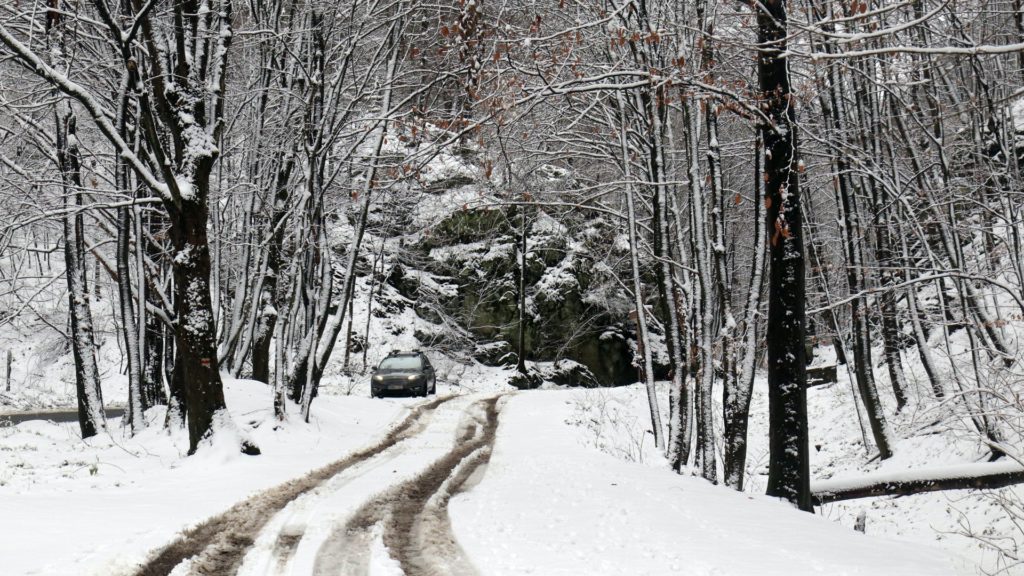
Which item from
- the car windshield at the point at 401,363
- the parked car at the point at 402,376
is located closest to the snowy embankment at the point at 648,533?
the parked car at the point at 402,376

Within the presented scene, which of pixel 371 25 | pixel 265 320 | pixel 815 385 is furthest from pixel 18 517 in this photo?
pixel 815 385

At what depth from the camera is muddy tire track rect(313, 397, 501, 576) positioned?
5457 millimetres

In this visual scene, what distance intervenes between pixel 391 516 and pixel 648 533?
2.62 m

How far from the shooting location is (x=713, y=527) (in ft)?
22.6

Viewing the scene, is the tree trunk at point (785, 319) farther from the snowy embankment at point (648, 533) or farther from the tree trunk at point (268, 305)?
the tree trunk at point (268, 305)

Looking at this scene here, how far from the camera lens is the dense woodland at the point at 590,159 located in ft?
28.1

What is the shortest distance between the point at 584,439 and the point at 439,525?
32.3 ft

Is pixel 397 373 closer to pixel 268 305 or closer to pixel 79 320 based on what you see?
pixel 268 305

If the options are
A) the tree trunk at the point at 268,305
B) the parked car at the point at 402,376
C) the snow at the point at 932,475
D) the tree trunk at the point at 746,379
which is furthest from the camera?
the parked car at the point at 402,376

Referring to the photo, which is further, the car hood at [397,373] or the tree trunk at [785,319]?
the car hood at [397,373]

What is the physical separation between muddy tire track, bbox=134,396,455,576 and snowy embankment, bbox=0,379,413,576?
152mm

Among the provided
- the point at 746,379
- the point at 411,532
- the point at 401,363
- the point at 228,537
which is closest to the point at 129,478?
the point at 228,537

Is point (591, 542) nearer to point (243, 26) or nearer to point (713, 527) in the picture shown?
point (713, 527)

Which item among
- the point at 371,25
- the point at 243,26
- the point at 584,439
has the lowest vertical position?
the point at 584,439
